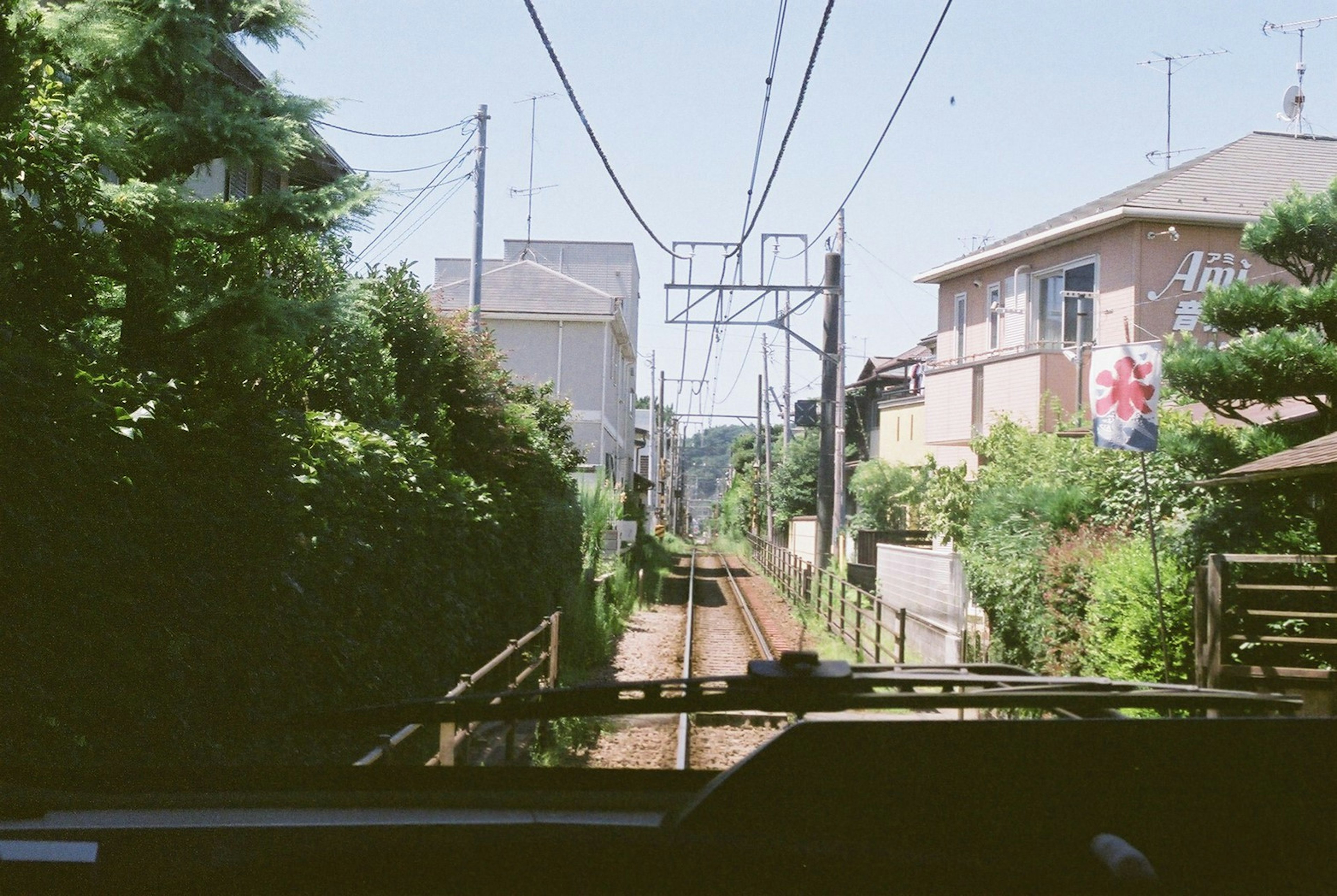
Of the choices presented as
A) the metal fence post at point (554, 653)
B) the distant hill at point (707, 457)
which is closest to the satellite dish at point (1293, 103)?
the metal fence post at point (554, 653)

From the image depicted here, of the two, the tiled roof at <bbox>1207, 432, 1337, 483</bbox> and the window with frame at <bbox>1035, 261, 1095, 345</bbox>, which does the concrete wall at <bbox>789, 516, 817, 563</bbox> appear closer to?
the window with frame at <bbox>1035, 261, 1095, 345</bbox>

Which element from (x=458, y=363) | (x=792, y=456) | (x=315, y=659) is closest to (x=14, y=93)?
(x=315, y=659)

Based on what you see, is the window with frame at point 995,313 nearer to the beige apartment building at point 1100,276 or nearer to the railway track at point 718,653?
the beige apartment building at point 1100,276

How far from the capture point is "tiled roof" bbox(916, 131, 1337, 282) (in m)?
21.0

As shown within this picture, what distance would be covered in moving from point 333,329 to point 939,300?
73.0ft

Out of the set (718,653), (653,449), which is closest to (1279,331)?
(718,653)

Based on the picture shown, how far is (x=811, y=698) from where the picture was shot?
171cm

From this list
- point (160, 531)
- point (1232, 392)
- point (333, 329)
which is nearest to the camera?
point (160, 531)

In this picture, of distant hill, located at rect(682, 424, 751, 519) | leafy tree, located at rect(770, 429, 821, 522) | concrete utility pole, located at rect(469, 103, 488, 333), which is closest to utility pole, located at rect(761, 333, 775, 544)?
leafy tree, located at rect(770, 429, 821, 522)

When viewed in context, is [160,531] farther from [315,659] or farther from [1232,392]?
[1232,392]

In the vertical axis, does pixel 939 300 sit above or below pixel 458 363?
above

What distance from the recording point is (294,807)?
1.75 m

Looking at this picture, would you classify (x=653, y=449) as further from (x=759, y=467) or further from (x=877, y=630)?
(x=877, y=630)

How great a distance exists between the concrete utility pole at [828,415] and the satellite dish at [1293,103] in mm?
10807
